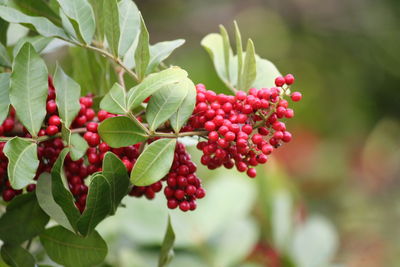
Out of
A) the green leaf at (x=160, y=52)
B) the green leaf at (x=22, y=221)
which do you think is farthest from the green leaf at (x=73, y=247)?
the green leaf at (x=160, y=52)

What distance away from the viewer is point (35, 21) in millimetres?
839

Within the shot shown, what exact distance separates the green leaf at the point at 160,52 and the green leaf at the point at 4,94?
0.62 ft

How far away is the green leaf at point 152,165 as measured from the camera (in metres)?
0.76

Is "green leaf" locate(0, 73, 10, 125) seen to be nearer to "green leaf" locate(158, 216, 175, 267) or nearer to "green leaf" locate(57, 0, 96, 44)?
"green leaf" locate(57, 0, 96, 44)

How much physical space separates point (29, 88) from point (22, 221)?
0.62 ft

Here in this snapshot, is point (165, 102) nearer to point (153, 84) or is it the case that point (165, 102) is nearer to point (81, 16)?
point (153, 84)

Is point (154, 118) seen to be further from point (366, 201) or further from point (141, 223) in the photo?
point (366, 201)

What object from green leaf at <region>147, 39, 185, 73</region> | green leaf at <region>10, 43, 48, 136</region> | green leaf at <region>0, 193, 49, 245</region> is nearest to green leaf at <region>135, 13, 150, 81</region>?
green leaf at <region>147, 39, 185, 73</region>

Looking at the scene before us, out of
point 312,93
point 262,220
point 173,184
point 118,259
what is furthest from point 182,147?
point 312,93

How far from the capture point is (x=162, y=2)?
4.17 metres

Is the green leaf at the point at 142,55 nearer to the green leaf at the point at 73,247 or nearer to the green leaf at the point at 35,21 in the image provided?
the green leaf at the point at 35,21

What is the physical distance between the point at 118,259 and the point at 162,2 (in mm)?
3112

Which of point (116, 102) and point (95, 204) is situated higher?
point (116, 102)

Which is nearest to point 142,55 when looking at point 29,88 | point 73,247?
point 29,88
